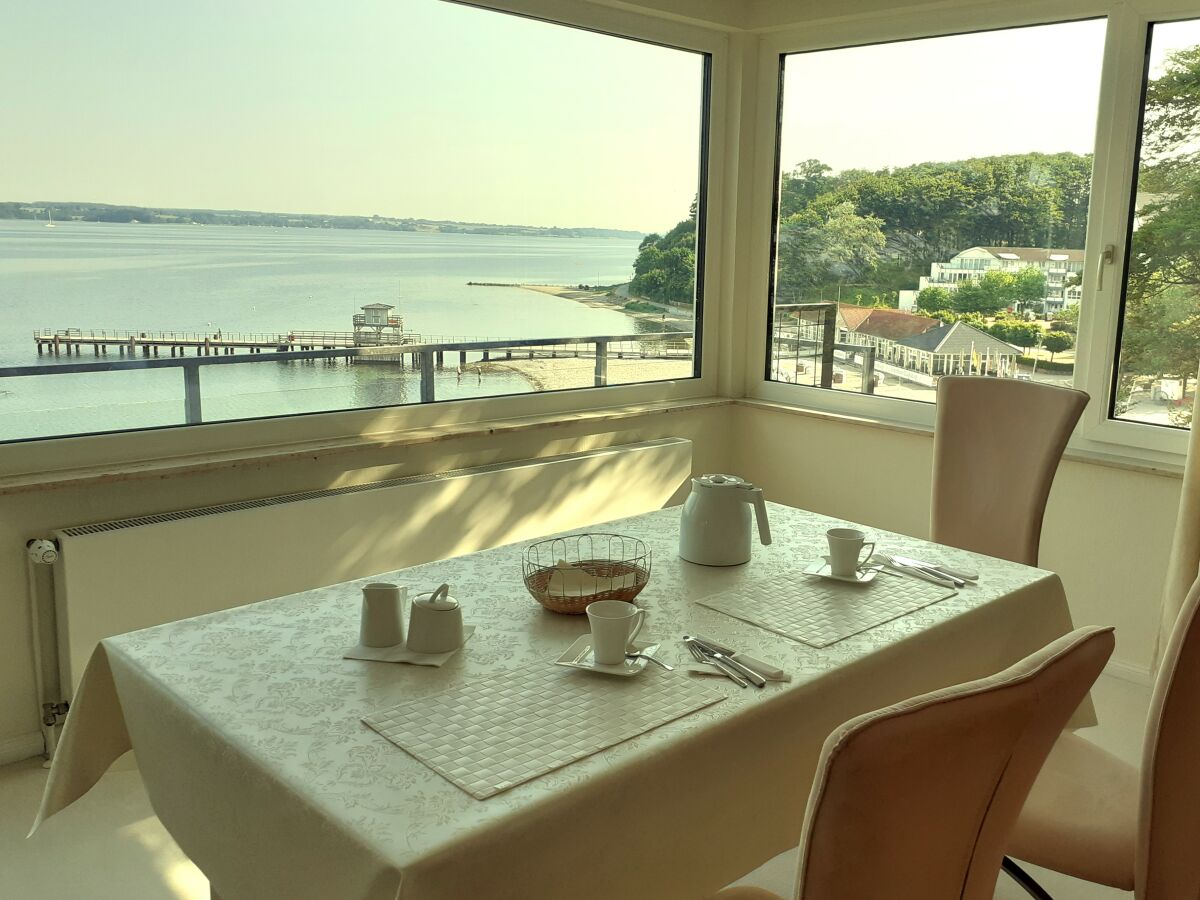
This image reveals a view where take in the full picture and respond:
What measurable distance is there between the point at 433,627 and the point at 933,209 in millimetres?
2726

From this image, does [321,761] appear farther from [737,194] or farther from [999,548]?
[737,194]

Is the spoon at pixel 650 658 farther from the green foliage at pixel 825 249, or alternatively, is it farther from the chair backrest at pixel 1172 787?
the green foliage at pixel 825 249

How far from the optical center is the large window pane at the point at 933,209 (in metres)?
3.32

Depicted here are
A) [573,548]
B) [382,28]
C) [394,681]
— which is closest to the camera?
[394,681]

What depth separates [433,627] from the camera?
1566 mm

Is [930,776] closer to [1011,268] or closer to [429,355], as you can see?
[429,355]

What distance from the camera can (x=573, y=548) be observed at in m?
2.12

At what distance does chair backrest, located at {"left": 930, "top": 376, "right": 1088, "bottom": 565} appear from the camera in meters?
2.52

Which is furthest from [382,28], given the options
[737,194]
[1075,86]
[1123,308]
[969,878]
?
[969,878]

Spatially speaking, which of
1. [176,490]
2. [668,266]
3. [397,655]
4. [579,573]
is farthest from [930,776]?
[668,266]

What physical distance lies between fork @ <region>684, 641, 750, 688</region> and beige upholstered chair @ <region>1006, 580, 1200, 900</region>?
22.1 inches

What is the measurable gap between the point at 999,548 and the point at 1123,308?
1.08m

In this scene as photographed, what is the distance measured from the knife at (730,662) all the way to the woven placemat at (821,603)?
0.15m

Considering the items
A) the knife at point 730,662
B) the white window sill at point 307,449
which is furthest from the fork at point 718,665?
the white window sill at point 307,449
